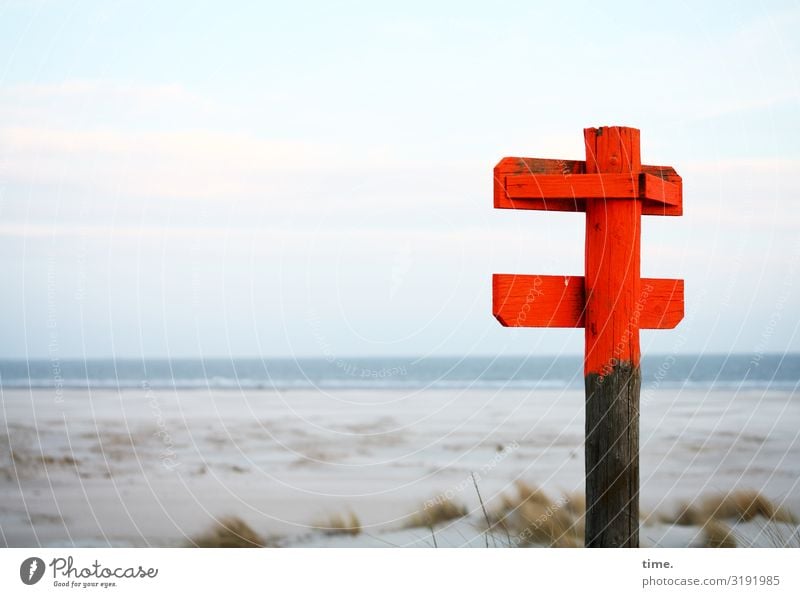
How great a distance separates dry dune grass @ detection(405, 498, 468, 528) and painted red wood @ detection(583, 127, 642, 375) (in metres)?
2.31

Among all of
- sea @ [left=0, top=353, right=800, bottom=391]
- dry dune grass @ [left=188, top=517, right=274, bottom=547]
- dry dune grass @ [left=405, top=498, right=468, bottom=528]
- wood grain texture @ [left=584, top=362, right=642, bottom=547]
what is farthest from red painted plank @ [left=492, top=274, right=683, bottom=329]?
sea @ [left=0, top=353, right=800, bottom=391]

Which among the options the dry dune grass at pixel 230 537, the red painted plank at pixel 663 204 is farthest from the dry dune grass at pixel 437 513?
the red painted plank at pixel 663 204

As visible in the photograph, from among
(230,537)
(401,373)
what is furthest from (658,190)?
(401,373)

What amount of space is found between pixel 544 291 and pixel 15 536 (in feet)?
13.1

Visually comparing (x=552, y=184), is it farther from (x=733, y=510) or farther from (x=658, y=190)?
(x=733, y=510)

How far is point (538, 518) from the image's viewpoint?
5.83 metres

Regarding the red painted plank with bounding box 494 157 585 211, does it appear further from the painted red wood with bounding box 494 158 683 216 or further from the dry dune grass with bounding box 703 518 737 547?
the dry dune grass with bounding box 703 518 737 547

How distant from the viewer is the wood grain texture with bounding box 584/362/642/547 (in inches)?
156

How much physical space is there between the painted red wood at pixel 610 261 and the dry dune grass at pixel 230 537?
2890mm

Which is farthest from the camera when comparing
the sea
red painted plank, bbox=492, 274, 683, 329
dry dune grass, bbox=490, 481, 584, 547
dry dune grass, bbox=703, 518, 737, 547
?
the sea

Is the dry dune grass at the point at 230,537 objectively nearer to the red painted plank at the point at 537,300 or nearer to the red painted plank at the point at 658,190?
the red painted plank at the point at 537,300

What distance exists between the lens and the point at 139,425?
35.3 feet

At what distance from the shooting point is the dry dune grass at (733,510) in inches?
237

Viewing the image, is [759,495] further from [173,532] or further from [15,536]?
[15,536]
